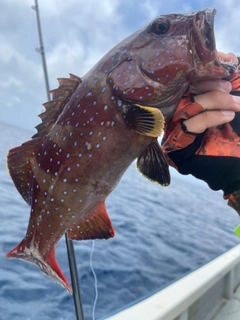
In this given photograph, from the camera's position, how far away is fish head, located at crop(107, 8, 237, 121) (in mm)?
1810

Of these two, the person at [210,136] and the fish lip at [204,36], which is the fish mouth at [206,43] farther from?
the person at [210,136]

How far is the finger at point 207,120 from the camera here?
1.99 meters

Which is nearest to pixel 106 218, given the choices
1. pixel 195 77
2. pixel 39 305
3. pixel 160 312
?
pixel 195 77

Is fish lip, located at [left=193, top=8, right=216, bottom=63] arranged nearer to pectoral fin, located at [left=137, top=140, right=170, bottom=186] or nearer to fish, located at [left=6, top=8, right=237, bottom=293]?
fish, located at [left=6, top=8, right=237, bottom=293]

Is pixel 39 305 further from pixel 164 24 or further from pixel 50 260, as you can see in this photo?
pixel 164 24

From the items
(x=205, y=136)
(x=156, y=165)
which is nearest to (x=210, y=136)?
(x=205, y=136)

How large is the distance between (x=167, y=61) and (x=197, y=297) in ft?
10.7

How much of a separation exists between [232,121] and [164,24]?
87 centimetres

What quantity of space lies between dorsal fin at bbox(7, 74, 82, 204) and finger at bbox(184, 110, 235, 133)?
856 millimetres

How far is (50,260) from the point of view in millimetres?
2078

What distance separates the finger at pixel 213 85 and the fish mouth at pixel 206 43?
10cm

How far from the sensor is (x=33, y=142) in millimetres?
2111

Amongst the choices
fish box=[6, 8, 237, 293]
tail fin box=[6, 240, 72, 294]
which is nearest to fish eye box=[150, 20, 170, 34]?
fish box=[6, 8, 237, 293]

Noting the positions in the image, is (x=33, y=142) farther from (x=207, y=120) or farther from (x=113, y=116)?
(x=207, y=120)
